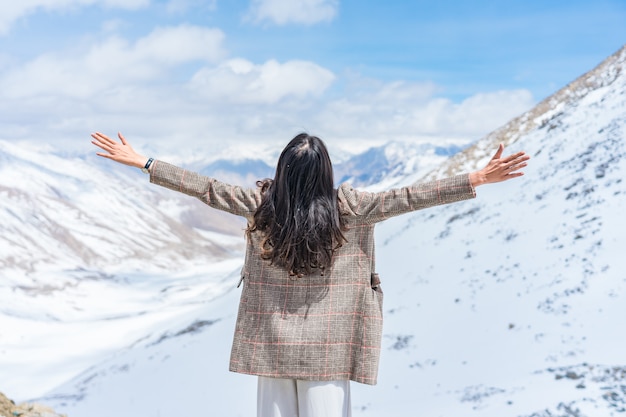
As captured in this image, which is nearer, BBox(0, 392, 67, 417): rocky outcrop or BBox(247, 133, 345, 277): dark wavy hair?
BBox(247, 133, 345, 277): dark wavy hair

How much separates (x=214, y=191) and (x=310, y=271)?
2.51 feet

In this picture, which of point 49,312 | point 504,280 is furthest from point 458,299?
point 49,312

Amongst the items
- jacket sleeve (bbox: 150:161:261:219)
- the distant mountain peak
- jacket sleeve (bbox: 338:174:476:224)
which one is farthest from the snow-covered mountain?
jacket sleeve (bbox: 150:161:261:219)

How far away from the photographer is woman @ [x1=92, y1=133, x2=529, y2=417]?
382cm

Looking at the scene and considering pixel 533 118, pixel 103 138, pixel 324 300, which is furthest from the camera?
pixel 533 118

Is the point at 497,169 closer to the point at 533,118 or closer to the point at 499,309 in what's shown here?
the point at 499,309

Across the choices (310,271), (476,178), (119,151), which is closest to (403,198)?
(476,178)

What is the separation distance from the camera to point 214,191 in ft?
13.0

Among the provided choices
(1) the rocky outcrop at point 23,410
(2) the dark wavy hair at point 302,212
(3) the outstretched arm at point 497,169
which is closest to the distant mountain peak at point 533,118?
(1) the rocky outcrop at point 23,410

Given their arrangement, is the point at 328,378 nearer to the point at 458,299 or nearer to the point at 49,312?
the point at 458,299

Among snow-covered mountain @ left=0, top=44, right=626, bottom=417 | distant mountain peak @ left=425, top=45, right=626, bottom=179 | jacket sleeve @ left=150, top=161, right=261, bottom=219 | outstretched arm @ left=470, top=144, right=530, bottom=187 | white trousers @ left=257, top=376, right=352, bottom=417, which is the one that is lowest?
white trousers @ left=257, top=376, right=352, bottom=417

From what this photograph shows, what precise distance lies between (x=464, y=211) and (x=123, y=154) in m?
24.4

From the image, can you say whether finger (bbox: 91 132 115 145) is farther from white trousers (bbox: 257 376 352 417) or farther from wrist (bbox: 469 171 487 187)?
wrist (bbox: 469 171 487 187)

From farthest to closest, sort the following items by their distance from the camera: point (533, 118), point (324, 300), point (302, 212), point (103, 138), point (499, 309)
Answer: point (533, 118)
point (499, 309)
point (103, 138)
point (324, 300)
point (302, 212)
